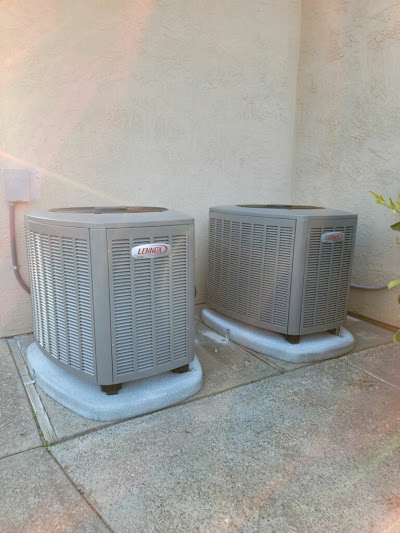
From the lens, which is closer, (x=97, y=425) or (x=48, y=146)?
(x=97, y=425)

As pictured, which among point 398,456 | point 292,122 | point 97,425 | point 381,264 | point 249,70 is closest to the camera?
point 398,456

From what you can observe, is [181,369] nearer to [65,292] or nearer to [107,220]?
[65,292]

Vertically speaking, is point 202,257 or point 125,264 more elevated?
point 125,264

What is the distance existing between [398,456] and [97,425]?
55.9 inches

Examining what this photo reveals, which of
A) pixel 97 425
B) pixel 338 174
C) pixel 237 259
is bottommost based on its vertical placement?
pixel 97 425

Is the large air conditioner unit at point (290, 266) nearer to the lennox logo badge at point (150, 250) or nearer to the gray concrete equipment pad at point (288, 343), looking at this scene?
the gray concrete equipment pad at point (288, 343)

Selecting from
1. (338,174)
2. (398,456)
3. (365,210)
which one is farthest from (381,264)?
(398,456)

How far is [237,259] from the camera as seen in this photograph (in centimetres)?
288

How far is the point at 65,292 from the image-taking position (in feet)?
6.44

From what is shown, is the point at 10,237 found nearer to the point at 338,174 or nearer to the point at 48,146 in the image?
the point at 48,146

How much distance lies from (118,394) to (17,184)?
1.65m

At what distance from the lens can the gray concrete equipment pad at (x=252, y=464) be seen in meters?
1.35

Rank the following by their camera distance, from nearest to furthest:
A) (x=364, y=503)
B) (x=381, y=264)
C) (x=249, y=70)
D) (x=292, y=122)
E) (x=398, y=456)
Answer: (x=364, y=503) < (x=398, y=456) < (x=381, y=264) < (x=249, y=70) < (x=292, y=122)


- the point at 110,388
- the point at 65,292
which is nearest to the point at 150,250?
the point at 65,292
